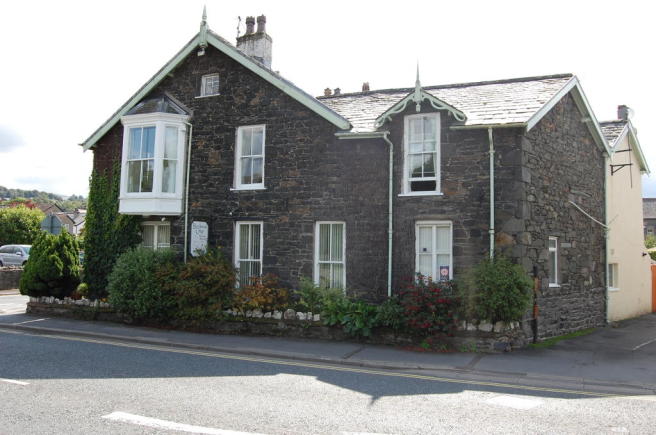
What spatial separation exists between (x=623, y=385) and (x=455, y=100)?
870 centimetres

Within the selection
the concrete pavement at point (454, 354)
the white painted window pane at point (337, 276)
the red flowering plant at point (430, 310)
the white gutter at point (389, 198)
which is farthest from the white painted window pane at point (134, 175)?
the red flowering plant at point (430, 310)

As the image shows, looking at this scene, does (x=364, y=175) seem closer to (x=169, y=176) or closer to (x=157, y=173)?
(x=169, y=176)

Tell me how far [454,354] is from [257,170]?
7.82 m

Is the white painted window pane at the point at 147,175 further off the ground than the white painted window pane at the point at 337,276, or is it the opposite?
the white painted window pane at the point at 147,175

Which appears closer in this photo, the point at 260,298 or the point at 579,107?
the point at 260,298

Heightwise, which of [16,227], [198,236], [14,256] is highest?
[16,227]

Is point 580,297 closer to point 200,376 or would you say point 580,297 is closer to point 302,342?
point 302,342

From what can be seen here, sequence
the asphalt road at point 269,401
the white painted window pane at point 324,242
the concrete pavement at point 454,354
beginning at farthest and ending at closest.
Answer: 1. the white painted window pane at point 324,242
2. the concrete pavement at point 454,354
3. the asphalt road at point 269,401

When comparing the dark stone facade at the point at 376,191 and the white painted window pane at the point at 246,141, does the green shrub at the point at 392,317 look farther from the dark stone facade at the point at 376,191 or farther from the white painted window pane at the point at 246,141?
the white painted window pane at the point at 246,141

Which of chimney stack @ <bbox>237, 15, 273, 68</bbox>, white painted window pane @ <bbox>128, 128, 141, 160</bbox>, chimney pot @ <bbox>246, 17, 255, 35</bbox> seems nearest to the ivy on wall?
white painted window pane @ <bbox>128, 128, 141, 160</bbox>

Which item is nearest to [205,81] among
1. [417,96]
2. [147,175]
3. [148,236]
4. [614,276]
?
[147,175]

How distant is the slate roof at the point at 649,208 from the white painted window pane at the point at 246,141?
2972 inches

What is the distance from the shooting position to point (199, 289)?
14.3 metres

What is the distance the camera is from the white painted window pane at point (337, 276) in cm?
1457
